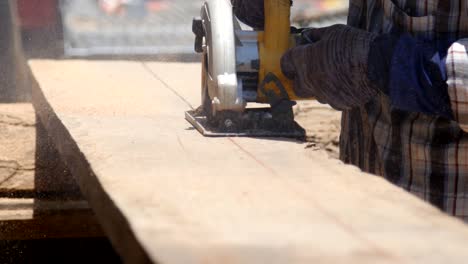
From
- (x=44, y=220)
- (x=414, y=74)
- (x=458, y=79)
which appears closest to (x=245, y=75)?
(x=414, y=74)

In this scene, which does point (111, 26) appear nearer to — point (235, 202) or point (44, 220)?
point (44, 220)

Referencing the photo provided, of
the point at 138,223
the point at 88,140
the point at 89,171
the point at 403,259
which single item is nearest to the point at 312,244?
the point at 403,259

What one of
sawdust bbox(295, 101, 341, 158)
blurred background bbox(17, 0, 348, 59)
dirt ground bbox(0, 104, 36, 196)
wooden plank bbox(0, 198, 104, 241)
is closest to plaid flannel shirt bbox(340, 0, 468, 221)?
sawdust bbox(295, 101, 341, 158)

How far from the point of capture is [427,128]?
2514 mm

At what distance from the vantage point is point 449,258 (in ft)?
4.38

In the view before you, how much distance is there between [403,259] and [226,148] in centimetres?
103

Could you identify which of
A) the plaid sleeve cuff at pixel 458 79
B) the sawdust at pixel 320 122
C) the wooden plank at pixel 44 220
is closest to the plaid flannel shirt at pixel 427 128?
the plaid sleeve cuff at pixel 458 79

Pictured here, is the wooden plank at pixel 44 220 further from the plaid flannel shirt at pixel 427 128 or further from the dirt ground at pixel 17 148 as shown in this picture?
the plaid flannel shirt at pixel 427 128

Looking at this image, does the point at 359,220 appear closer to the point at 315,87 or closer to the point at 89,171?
the point at 89,171

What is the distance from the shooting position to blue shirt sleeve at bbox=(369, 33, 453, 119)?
229 cm

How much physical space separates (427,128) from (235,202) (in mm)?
1038

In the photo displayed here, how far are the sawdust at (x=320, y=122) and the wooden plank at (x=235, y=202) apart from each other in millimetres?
1443

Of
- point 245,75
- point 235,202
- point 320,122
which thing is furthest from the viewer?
point 320,122

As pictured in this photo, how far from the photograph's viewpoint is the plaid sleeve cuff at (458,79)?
223 centimetres
